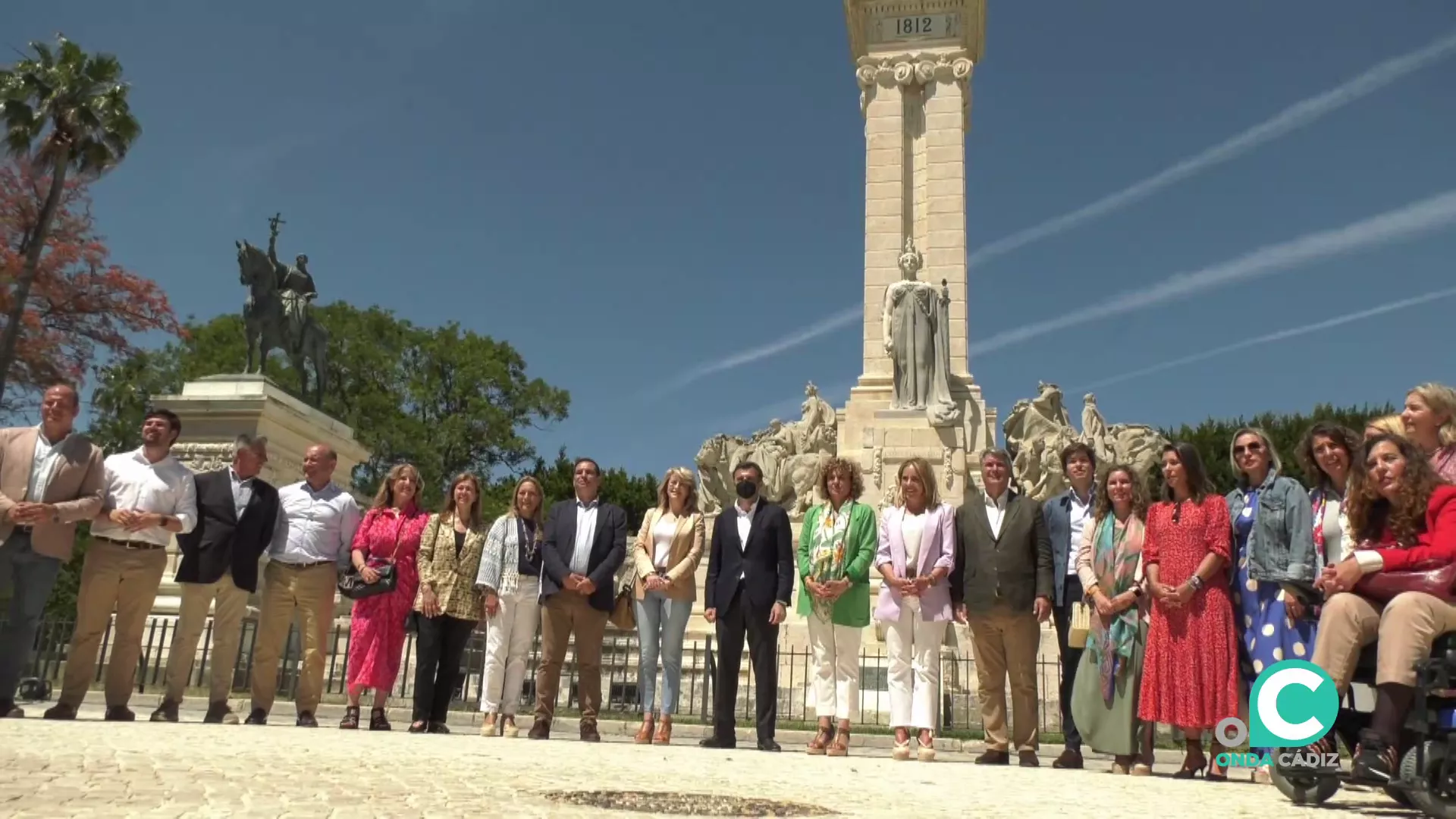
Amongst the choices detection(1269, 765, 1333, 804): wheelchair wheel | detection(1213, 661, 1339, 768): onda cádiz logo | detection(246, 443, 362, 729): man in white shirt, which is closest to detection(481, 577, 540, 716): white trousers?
detection(246, 443, 362, 729): man in white shirt

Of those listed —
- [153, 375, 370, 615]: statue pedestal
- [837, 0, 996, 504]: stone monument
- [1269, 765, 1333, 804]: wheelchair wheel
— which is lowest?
[1269, 765, 1333, 804]: wheelchair wheel

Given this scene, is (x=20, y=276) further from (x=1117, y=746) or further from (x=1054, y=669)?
(x=1117, y=746)

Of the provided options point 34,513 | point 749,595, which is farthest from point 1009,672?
point 34,513

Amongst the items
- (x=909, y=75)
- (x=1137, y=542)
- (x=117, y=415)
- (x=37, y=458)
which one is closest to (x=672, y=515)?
(x=1137, y=542)

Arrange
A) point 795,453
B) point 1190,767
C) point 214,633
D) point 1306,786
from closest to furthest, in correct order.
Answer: point 1306,786, point 1190,767, point 214,633, point 795,453

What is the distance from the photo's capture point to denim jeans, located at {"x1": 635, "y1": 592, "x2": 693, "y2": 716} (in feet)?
23.3

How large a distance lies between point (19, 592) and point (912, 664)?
546 centimetres

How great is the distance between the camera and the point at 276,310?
1589 cm

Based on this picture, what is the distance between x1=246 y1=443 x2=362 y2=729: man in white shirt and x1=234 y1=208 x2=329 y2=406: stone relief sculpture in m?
9.10

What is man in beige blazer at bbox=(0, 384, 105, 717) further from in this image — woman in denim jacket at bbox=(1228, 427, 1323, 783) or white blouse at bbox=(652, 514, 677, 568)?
woman in denim jacket at bbox=(1228, 427, 1323, 783)

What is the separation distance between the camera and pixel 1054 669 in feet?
41.2

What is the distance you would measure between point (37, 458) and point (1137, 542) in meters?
6.66

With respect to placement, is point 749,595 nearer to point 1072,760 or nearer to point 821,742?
point 821,742

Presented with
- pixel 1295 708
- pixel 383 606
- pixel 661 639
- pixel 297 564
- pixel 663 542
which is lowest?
pixel 1295 708
